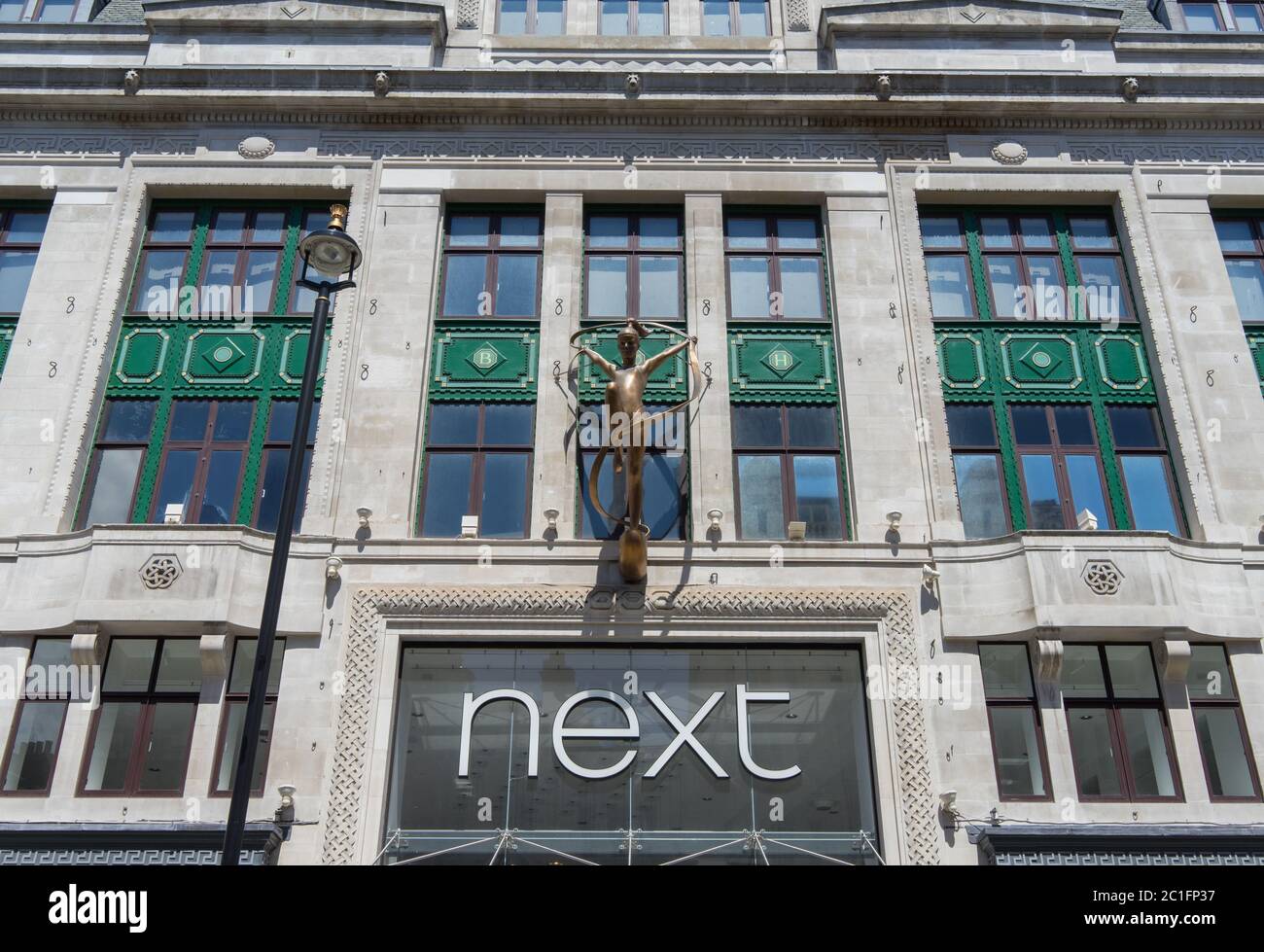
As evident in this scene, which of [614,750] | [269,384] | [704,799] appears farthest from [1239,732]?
[269,384]

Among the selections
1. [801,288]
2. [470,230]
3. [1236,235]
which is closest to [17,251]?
[470,230]

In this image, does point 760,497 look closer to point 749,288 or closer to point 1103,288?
point 749,288

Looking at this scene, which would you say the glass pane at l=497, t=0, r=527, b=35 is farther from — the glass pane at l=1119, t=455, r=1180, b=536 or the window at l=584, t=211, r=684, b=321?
the glass pane at l=1119, t=455, r=1180, b=536

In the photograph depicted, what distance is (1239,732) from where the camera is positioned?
16.6 meters

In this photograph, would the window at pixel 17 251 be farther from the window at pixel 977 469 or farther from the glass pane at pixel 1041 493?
the glass pane at pixel 1041 493

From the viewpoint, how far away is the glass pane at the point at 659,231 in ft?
69.7

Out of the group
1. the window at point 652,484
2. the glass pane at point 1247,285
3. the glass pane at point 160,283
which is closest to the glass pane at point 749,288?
the window at point 652,484

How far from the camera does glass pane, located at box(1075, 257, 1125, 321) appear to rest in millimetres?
20297

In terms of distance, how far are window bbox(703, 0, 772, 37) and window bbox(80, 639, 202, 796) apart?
16.1 m

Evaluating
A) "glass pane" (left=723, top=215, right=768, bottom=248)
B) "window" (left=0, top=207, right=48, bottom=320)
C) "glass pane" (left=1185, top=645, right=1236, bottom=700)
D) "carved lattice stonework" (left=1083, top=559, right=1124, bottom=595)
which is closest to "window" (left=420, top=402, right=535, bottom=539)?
"glass pane" (left=723, top=215, right=768, bottom=248)

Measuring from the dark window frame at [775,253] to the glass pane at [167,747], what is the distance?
11.1 metres
